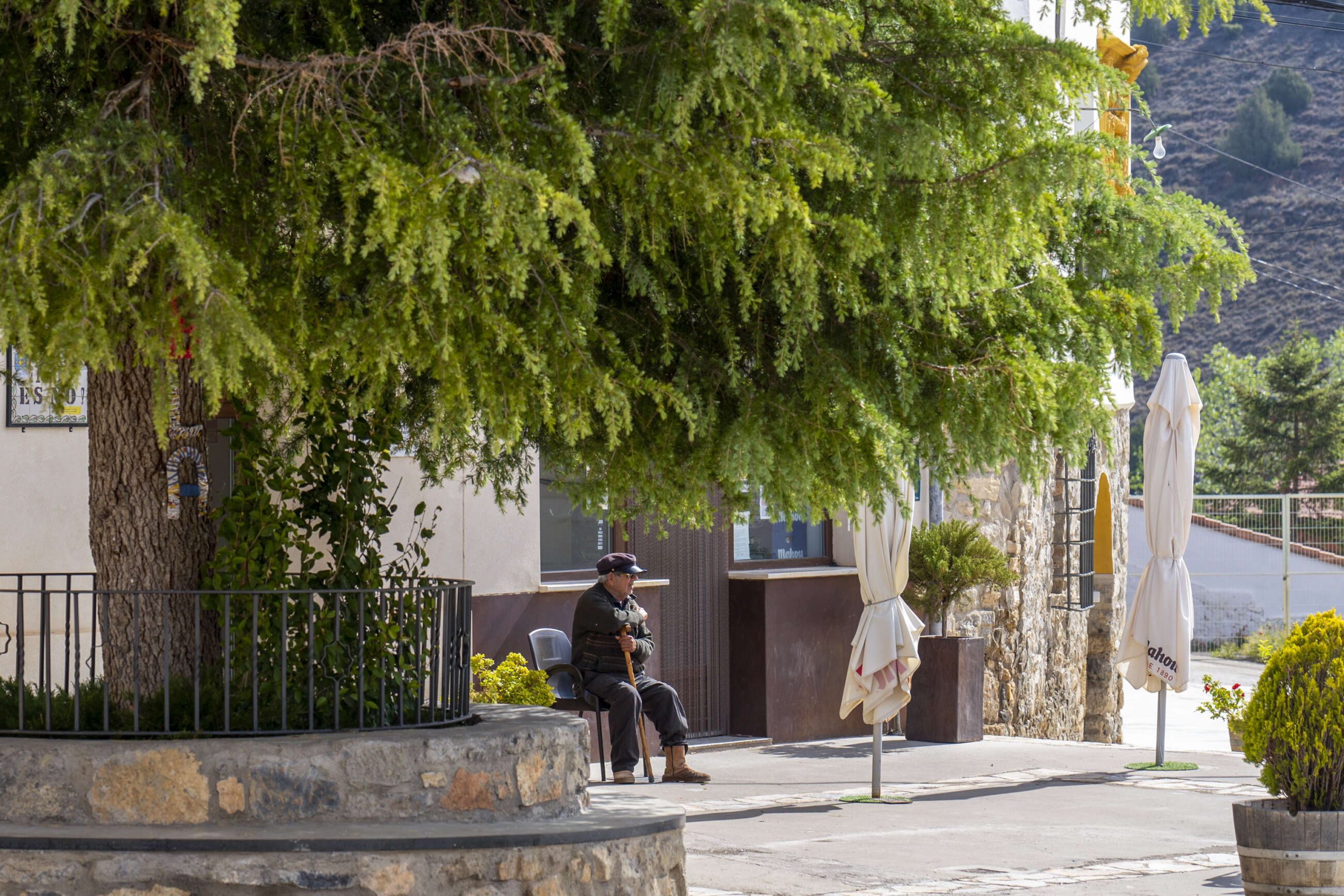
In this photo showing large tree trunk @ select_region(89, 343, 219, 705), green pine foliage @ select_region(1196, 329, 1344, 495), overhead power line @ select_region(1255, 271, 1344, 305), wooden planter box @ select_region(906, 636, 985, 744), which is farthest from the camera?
overhead power line @ select_region(1255, 271, 1344, 305)

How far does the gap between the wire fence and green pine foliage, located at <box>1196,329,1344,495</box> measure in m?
13.2

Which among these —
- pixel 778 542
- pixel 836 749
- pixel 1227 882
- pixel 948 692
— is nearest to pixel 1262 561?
pixel 948 692

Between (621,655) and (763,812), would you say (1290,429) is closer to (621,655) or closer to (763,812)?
(621,655)

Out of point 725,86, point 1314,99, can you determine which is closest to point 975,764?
point 725,86

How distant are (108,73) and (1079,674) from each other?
13.0m

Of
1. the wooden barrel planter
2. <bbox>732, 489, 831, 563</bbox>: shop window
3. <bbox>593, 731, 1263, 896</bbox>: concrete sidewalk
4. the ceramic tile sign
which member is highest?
the ceramic tile sign

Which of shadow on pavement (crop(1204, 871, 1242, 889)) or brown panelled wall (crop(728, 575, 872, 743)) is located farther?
brown panelled wall (crop(728, 575, 872, 743))

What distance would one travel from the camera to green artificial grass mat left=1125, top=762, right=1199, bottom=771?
10438mm

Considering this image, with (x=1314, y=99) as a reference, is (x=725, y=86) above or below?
below

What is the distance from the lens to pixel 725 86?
12.8 feet

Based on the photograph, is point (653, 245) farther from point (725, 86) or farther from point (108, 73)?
point (108, 73)

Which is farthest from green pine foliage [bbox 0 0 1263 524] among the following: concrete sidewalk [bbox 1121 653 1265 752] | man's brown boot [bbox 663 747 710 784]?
concrete sidewalk [bbox 1121 653 1265 752]

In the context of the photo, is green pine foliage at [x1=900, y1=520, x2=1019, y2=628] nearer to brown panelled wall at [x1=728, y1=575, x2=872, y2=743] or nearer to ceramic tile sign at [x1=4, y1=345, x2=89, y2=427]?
brown panelled wall at [x1=728, y1=575, x2=872, y2=743]

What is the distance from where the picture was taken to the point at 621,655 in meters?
9.29
